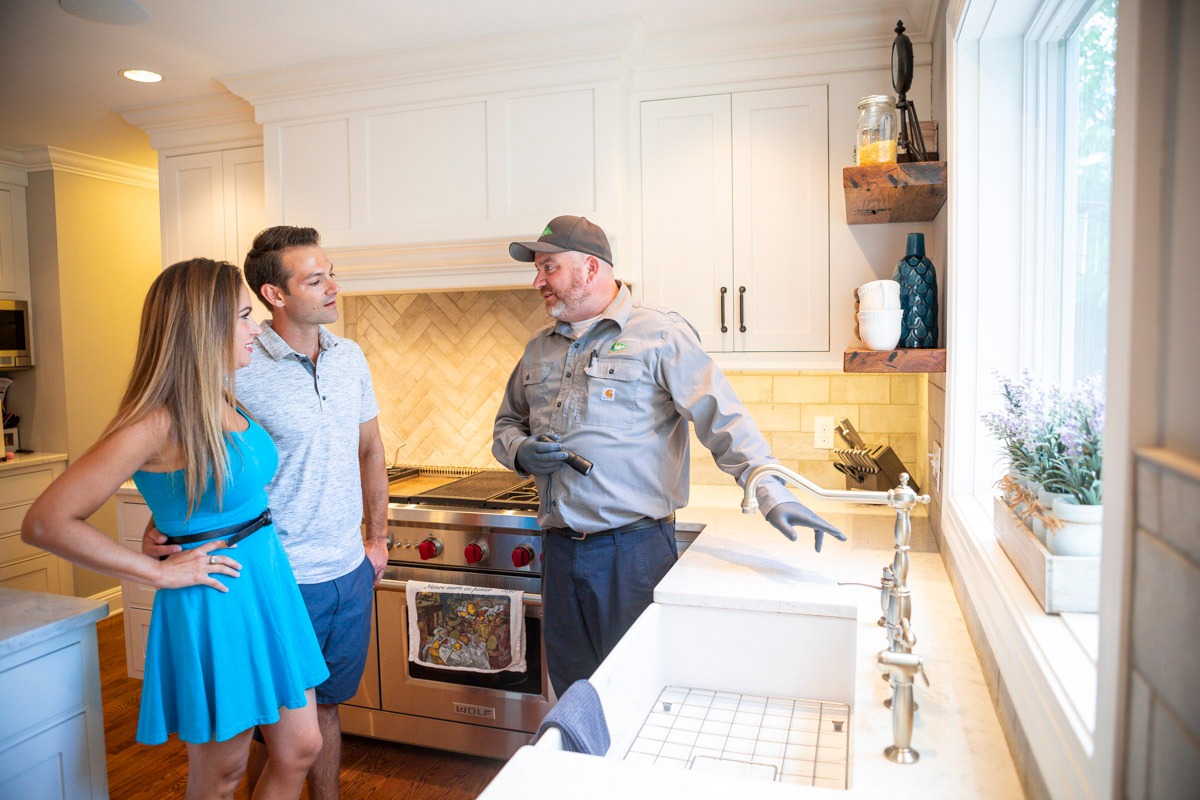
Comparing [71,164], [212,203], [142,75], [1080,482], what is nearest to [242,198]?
[212,203]

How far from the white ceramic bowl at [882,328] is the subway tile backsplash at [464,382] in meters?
0.80

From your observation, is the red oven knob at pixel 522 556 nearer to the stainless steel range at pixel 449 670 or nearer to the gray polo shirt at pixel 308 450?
the stainless steel range at pixel 449 670

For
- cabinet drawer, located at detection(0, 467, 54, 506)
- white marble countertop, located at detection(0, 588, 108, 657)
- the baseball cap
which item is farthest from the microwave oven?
the baseball cap

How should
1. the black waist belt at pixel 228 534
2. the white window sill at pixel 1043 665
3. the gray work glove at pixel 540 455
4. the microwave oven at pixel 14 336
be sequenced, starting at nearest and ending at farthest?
the white window sill at pixel 1043 665 < the black waist belt at pixel 228 534 < the gray work glove at pixel 540 455 < the microwave oven at pixel 14 336

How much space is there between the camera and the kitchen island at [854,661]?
98 centimetres

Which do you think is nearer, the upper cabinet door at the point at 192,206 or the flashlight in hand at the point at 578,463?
the flashlight in hand at the point at 578,463

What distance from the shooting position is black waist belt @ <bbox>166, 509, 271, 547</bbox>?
1.61 m

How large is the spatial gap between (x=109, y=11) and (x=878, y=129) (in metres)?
2.18

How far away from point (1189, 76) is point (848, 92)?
81.8 inches

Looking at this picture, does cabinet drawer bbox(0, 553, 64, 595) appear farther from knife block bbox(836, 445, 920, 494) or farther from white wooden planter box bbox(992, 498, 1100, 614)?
white wooden planter box bbox(992, 498, 1100, 614)

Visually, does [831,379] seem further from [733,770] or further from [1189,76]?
[1189,76]

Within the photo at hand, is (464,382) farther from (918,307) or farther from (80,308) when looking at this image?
(80,308)

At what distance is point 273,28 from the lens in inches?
98.0

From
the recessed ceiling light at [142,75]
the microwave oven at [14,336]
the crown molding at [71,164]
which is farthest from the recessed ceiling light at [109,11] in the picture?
the microwave oven at [14,336]
